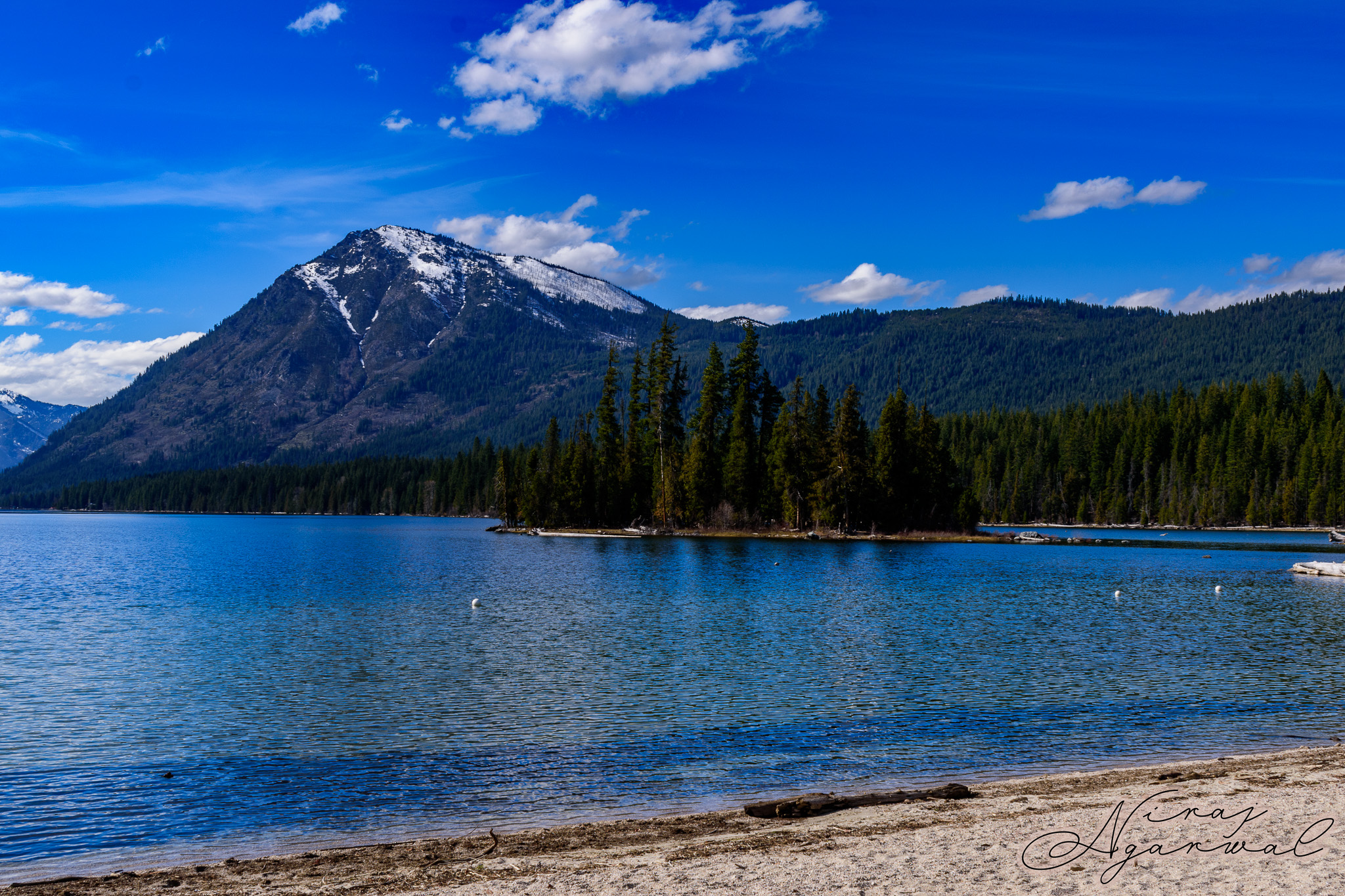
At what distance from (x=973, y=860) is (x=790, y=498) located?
9934 cm

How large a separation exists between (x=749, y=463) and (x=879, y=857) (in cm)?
10344

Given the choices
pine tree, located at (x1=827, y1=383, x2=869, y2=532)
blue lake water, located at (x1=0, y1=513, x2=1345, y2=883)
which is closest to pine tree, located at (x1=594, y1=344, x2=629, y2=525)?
pine tree, located at (x1=827, y1=383, x2=869, y2=532)

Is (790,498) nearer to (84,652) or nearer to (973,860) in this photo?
(84,652)

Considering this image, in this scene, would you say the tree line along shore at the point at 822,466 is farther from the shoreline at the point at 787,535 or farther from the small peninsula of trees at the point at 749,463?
the shoreline at the point at 787,535

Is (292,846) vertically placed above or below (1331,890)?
below

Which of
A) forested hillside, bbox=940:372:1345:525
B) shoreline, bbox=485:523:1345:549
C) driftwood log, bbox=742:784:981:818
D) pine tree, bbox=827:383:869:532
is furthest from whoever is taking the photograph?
forested hillside, bbox=940:372:1345:525

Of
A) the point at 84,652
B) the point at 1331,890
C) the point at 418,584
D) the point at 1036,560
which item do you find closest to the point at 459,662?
the point at 84,652

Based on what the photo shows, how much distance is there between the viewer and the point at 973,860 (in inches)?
510

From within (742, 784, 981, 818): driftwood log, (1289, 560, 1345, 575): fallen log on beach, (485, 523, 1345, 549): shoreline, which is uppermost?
(485, 523, 1345, 549): shoreline

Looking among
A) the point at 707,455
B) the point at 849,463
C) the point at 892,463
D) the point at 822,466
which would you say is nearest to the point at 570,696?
the point at 849,463

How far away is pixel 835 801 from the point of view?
16.8m

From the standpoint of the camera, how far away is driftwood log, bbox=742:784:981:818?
53.3 feet

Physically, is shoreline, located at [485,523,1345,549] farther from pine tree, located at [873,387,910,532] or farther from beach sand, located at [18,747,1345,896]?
beach sand, located at [18,747,1345,896]

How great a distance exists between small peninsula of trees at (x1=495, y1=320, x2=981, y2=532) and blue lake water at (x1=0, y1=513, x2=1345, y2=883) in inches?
1867
